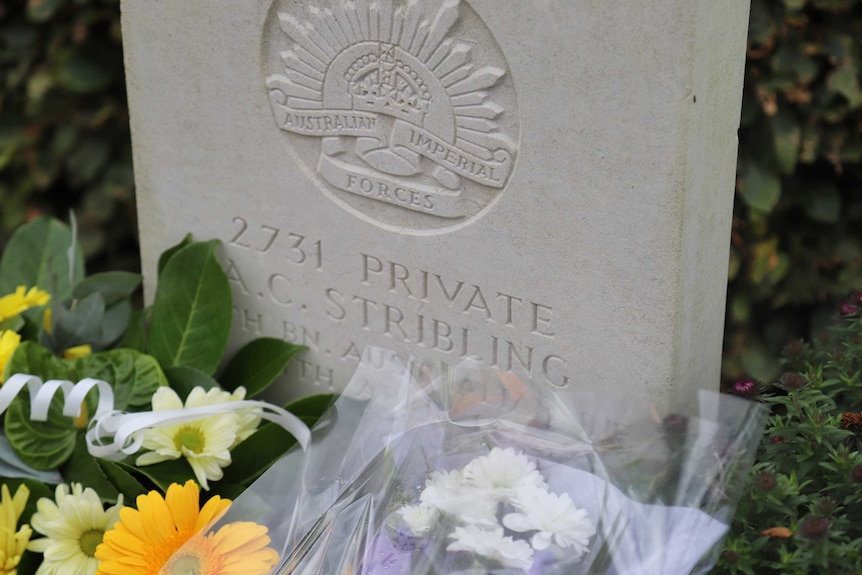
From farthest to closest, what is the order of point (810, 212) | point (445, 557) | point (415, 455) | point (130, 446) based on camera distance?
1. point (810, 212)
2. point (130, 446)
3. point (415, 455)
4. point (445, 557)

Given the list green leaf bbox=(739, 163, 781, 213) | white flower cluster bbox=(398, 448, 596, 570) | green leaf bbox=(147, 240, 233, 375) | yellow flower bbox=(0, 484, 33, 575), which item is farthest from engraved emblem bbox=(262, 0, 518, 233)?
green leaf bbox=(739, 163, 781, 213)

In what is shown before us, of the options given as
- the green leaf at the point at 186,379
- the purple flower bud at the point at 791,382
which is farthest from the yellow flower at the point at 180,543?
the purple flower bud at the point at 791,382

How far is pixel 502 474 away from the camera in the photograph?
→ 1.11m

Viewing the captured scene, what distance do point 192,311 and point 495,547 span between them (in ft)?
3.00

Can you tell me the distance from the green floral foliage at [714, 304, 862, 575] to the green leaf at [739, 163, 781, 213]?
3.73 ft

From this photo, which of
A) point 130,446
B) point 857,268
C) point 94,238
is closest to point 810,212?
point 857,268

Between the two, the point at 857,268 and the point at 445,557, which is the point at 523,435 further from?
the point at 857,268

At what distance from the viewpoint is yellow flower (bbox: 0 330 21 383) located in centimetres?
166

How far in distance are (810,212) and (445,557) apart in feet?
6.34

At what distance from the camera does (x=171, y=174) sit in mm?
1817

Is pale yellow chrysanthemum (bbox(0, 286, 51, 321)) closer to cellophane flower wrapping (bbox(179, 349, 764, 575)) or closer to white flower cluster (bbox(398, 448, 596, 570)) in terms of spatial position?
cellophane flower wrapping (bbox(179, 349, 764, 575))

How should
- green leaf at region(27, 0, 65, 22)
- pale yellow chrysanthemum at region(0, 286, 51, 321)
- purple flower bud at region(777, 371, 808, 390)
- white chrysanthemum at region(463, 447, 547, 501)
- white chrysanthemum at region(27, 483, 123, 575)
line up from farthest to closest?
green leaf at region(27, 0, 65, 22), pale yellow chrysanthemum at region(0, 286, 51, 321), white chrysanthemum at region(27, 483, 123, 575), purple flower bud at region(777, 371, 808, 390), white chrysanthemum at region(463, 447, 547, 501)

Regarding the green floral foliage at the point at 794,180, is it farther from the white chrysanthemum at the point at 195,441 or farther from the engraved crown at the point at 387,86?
the white chrysanthemum at the point at 195,441

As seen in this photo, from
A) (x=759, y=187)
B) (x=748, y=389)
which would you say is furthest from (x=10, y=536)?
(x=759, y=187)
